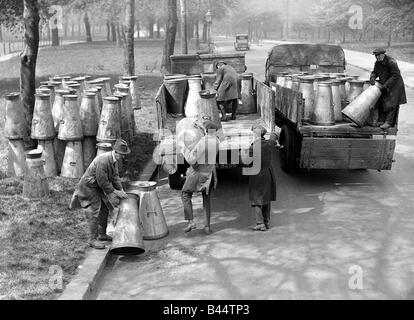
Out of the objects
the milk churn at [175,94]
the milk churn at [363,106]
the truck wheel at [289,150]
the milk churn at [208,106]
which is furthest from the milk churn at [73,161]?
the milk churn at [363,106]

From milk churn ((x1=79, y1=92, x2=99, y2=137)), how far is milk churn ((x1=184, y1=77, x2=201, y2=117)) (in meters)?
1.76

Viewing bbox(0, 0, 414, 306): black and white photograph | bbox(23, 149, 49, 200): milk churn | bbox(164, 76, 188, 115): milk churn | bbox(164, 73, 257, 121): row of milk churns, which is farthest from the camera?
bbox(164, 76, 188, 115): milk churn

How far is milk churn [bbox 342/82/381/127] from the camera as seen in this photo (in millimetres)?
8656

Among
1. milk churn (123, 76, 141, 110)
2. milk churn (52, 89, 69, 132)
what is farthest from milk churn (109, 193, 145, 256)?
milk churn (123, 76, 141, 110)

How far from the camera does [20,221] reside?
681 centimetres

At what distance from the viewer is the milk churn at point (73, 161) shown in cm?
866

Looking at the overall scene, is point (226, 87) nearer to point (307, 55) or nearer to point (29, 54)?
point (29, 54)

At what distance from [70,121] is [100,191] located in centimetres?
259

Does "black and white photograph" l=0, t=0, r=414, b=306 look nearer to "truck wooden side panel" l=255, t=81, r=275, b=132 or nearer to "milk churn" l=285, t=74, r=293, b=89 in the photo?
"truck wooden side panel" l=255, t=81, r=275, b=132

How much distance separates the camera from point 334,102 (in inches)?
361

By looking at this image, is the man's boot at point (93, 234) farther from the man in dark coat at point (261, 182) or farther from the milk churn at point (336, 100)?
the milk churn at point (336, 100)

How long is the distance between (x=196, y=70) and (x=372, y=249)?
7532 millimetres

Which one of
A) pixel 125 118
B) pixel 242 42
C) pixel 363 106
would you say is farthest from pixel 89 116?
pixel 242 42

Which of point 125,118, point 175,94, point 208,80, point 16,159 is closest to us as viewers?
point 16,159
